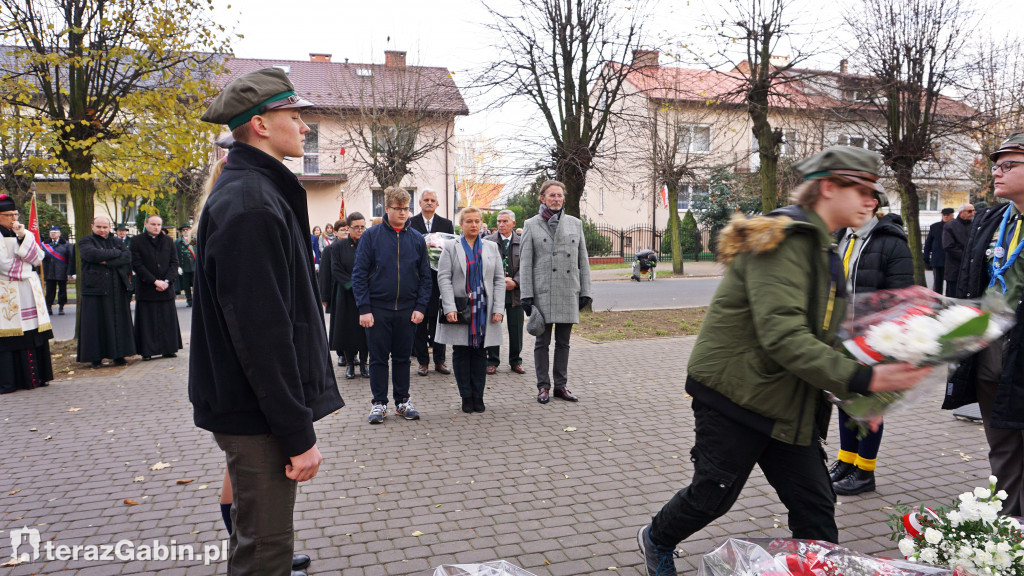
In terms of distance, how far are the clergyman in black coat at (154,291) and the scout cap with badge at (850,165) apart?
9.51m

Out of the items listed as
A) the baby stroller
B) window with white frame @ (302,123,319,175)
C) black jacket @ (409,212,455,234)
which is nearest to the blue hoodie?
black jacket @ (409,212,455,234)

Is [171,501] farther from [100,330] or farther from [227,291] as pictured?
[100,330]

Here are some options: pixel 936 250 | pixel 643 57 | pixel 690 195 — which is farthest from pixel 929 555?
pixel 690 195

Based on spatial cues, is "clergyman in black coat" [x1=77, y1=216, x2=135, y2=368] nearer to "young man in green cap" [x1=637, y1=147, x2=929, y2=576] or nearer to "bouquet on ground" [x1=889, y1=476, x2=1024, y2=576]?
"young man in green cap" [x1=637, y1=147, x2=929, y2=576]

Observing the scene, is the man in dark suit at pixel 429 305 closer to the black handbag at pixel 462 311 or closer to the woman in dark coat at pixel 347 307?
the woman in dark coat at pixel 347 307

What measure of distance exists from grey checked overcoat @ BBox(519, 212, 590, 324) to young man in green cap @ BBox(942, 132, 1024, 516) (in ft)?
12.0

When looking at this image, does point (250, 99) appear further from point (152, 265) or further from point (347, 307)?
point (152, 265)

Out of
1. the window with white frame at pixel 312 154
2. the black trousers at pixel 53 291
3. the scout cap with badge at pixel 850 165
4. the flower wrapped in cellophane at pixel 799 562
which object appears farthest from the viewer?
the window with white frame at pixel 312 154

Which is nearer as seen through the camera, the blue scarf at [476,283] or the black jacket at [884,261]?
Result: the black jacket at [884,261]

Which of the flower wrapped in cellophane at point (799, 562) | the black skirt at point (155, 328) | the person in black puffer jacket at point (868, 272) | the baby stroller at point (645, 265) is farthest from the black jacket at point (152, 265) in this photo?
the baby stroller at point (645, 265)

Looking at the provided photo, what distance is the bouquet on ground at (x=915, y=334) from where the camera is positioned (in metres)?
2.24

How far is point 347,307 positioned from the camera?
343 inches

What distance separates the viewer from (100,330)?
9492mm

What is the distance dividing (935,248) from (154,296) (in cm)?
1610
